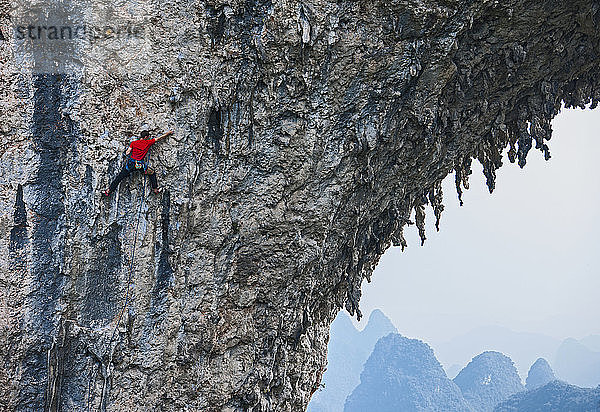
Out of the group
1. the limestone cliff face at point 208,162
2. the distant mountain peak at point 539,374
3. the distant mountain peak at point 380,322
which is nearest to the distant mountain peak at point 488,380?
the distant mountain peak at point 539,374

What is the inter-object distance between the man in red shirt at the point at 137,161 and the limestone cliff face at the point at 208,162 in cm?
16

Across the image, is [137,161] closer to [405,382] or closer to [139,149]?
[139,149]

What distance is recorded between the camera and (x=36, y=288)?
23.8 feet

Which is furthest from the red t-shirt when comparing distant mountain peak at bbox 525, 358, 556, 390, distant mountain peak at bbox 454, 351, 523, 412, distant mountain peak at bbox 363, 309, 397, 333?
distant mountain peak at bbox 363, 309, 397, 333

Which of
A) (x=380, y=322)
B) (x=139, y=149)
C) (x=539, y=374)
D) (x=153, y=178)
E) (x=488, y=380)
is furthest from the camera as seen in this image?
(x=380, y=322)

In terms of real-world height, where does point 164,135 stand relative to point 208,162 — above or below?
above

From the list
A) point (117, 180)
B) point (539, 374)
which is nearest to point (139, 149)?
point (117, 180)

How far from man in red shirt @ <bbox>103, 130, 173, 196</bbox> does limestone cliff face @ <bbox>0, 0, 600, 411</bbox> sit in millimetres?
158

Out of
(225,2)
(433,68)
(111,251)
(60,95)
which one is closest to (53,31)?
(60,95)

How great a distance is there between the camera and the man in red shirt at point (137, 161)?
7.33 meters

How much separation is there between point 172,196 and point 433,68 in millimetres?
4960

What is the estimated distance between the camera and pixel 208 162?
310 inches

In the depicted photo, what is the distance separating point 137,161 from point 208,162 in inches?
44.8

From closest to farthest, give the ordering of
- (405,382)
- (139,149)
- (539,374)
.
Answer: (139,149) < (405,382) < (539,374)
